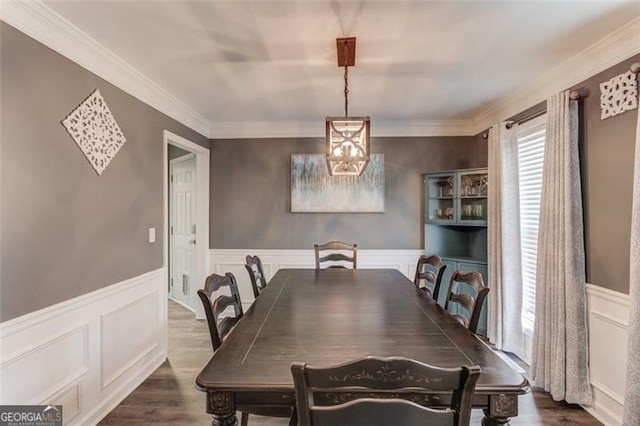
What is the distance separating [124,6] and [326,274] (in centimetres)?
238

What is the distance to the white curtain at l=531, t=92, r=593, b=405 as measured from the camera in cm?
225

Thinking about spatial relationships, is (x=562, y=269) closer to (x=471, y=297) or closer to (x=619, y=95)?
(x=471, y=297)

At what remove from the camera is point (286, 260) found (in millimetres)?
4172

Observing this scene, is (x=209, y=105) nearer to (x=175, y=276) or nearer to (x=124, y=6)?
(x=124, y=6)

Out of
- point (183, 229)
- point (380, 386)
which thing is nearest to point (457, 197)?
point (380, 386)

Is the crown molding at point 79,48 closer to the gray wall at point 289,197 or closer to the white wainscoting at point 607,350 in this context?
the gray wall at point 289,197

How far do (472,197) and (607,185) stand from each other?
1567 mm

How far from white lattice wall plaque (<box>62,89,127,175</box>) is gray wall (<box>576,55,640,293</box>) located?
352 centimetres

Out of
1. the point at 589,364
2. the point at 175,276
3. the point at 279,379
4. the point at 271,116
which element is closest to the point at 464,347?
the point at 279,379

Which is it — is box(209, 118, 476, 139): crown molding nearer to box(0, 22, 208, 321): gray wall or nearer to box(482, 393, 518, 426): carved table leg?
box(0, 22, 208, 321): gray wall

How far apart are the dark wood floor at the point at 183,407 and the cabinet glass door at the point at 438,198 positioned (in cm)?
204

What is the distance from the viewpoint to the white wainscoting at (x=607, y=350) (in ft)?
6.60

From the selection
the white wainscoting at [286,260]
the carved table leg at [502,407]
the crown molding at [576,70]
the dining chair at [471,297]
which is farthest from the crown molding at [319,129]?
the carved table leg at [502,407]

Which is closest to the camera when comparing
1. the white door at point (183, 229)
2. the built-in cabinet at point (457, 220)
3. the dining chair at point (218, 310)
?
the dining chair at point (218, 310)
